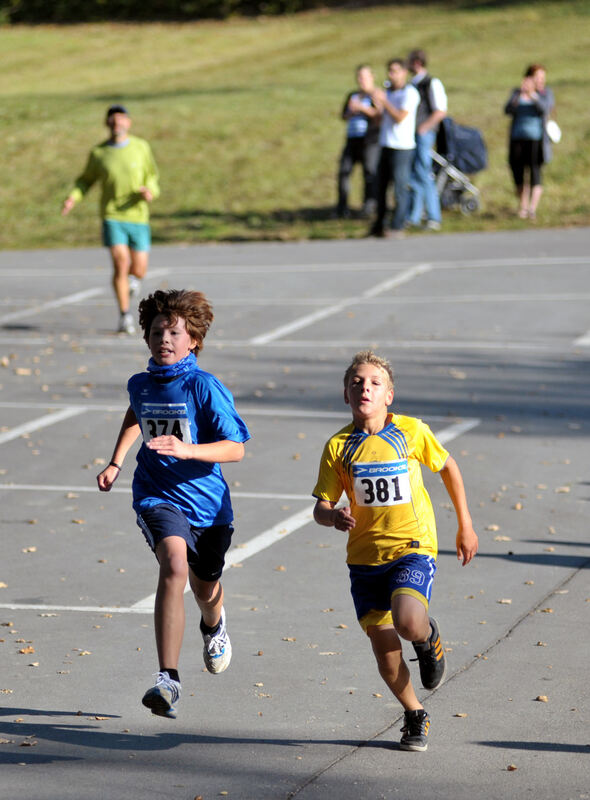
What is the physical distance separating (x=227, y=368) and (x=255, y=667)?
8324mm

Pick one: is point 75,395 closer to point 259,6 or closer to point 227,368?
point 227,368

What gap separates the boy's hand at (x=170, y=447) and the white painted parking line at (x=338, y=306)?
34.2ft

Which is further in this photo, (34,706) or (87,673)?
(87,673)

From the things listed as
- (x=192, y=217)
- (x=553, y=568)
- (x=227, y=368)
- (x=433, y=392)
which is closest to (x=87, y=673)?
(x=553, y=568)

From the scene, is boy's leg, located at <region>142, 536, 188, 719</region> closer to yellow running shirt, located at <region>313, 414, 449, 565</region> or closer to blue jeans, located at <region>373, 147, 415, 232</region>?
yellow running shirt, located at <region>313, 414, 449, 565</region>

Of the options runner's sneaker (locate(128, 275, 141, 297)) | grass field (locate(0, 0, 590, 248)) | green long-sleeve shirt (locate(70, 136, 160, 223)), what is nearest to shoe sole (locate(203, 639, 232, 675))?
green long-sleeve shirt (locate(70, 136, 160, 223))

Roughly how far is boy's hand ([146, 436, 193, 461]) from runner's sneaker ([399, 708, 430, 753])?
1321mm

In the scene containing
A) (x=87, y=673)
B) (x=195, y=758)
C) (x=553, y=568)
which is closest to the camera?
(x=195, y=758)

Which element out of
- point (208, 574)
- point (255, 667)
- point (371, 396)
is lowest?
point (255, 667)

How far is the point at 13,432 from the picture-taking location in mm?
12023

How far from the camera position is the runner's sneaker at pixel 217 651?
20.2 feet

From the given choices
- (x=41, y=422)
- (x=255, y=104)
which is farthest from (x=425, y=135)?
(x=255, y=104)

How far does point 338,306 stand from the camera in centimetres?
1841

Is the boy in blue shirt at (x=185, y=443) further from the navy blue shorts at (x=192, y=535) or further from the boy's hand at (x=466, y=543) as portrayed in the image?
the boy's hand at (x=466, y=543)
